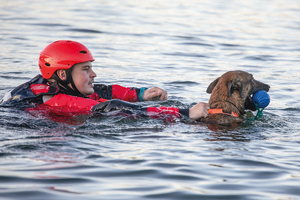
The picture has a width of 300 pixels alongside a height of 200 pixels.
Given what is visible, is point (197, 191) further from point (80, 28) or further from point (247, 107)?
point (80, 28)

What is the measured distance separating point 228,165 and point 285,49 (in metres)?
12.0

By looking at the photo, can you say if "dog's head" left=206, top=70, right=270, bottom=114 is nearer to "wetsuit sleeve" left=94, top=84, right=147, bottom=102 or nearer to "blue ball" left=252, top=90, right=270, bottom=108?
"blue ball" left=252, top=90, right=270, bottom=108

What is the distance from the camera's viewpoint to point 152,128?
23.8 feet

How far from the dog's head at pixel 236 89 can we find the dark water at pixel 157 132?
46 centimetres

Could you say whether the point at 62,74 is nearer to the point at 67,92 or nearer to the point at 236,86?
the point at 67,92

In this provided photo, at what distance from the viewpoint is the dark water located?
5.04 m

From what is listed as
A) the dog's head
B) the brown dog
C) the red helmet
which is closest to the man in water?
the red helmet

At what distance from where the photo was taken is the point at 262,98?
24.7ft

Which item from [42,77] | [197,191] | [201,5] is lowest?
[197,191]

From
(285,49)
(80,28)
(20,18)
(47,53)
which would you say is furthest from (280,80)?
(20,18)

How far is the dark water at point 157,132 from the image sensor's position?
16.5 feet

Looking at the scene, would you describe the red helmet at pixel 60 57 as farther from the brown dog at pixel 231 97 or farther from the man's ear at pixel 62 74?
the brown dog at pixel 231 97

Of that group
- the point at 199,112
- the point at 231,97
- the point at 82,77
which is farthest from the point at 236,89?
the point at 82,77

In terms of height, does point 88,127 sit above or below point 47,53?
below
